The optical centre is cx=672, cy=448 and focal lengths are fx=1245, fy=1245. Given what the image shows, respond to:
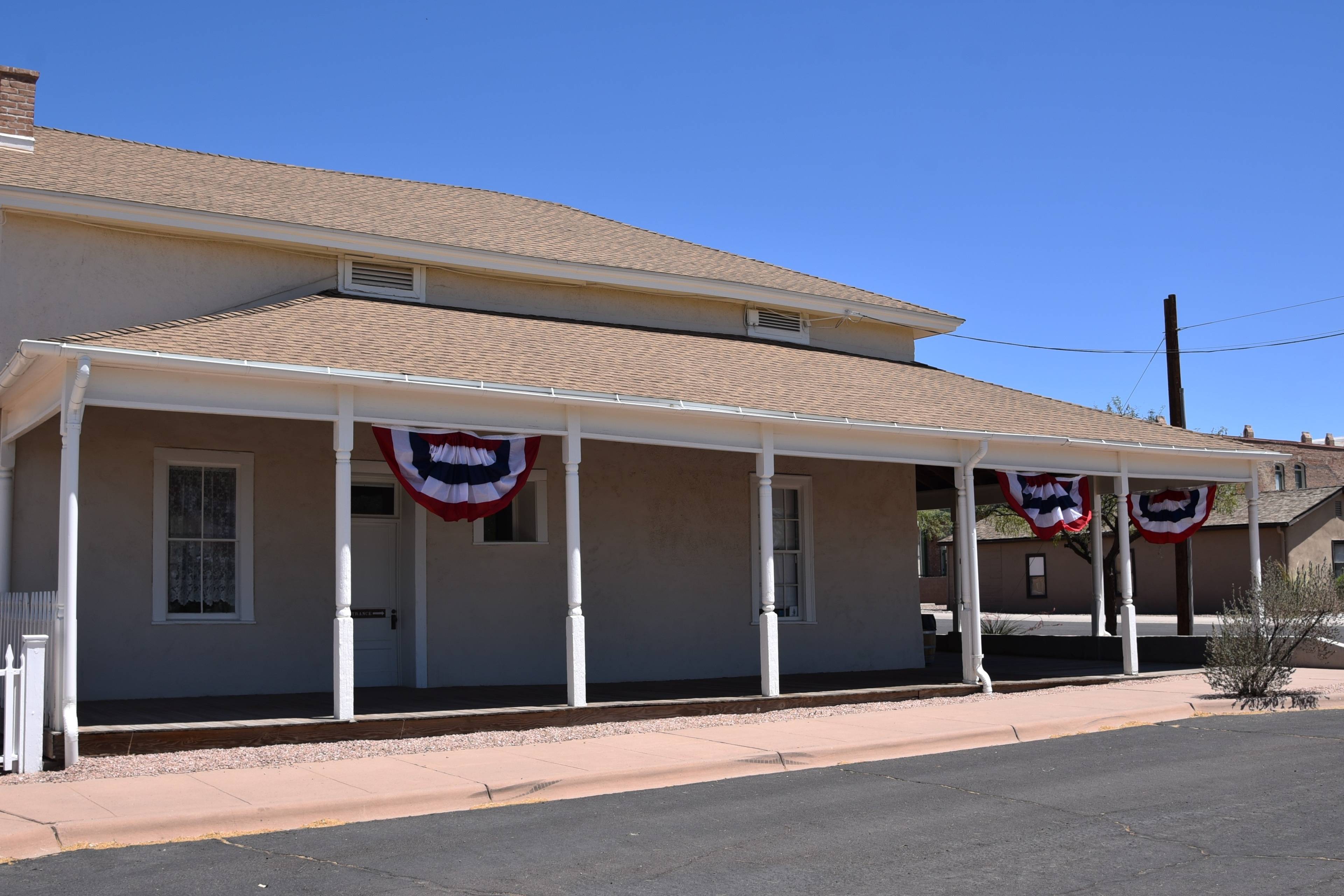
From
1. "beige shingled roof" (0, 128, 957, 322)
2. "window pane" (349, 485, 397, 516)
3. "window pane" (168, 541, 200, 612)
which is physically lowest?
"window pane" (168, 541, 200, 612)

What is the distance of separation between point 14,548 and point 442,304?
579cm

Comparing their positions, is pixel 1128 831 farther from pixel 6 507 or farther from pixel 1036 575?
pixel 1036 575

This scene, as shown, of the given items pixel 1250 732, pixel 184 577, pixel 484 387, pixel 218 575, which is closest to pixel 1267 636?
pixel 1250 732

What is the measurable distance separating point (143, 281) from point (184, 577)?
3.40 meters

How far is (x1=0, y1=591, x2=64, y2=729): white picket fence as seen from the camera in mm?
10125

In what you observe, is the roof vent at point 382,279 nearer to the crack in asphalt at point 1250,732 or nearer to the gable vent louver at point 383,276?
the gable vent louver at point 383,276

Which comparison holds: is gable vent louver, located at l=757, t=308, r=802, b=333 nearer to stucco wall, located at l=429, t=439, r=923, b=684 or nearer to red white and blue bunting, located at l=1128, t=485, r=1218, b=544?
stucco wall, located at l=429, t=439, r=923, b=684

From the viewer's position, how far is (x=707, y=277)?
1800 centimetres

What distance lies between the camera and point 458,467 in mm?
12227

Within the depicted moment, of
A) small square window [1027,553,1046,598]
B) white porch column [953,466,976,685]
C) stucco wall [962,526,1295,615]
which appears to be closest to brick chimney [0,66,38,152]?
white porch column [953,466,976,685]

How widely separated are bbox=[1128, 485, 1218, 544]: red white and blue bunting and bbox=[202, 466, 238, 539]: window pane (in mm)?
12625

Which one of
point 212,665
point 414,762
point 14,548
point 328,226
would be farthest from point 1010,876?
point 328,226

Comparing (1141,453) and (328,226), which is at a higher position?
(328,226)

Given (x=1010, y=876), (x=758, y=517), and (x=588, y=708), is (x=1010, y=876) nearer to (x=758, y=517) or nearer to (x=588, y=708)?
(x=588, y=708)
